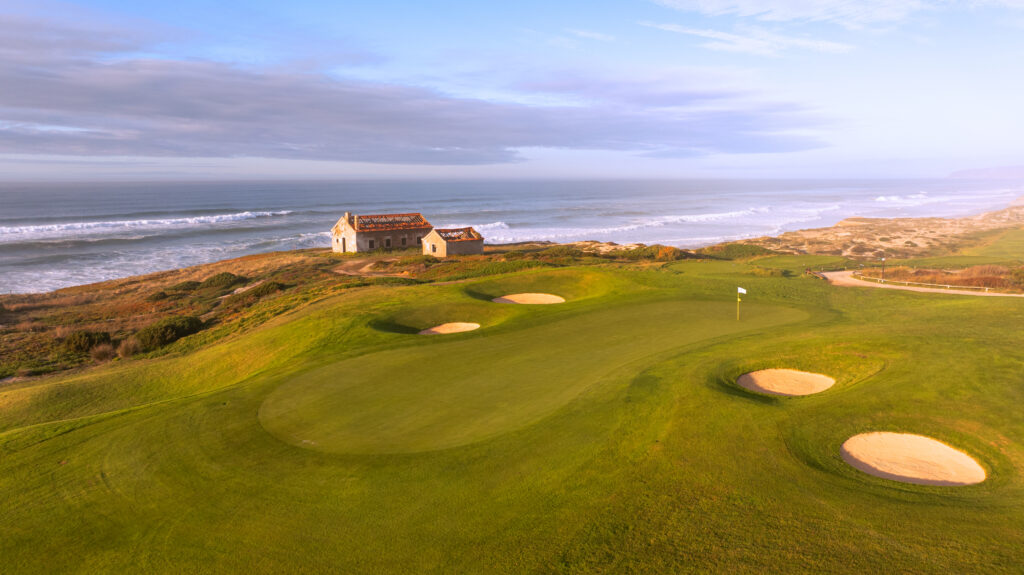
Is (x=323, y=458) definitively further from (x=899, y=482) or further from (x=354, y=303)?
(x=354, y=303)

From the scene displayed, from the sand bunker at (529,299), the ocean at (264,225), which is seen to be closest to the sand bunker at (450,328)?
the sand bunker at (529,299)

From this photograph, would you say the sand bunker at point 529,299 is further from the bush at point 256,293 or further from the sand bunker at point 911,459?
the sand bunker at point 911,459

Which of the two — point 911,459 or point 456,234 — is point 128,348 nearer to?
point 911,459

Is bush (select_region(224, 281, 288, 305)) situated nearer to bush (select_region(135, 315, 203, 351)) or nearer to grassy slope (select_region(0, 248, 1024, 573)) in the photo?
bush (select_region(135, 315, 203, 351))

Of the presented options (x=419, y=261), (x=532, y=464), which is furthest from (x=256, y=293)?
(x=532, y=464)

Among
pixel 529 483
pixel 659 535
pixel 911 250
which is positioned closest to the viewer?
pixel 659 535

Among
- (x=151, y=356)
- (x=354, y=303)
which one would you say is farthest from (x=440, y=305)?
(x=151, y=356)
